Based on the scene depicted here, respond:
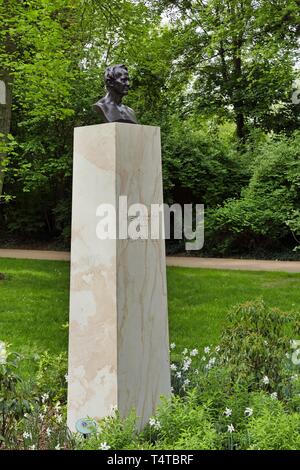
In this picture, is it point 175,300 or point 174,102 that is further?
point 174,102

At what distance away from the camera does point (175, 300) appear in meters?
9.34

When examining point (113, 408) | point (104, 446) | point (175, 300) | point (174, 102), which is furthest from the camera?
point (174, 102)

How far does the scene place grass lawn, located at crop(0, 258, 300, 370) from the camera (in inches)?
278

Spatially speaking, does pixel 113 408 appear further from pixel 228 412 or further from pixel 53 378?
pixel 53 378

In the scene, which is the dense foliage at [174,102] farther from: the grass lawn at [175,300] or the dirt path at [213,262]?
the grass lawn at [175,300]

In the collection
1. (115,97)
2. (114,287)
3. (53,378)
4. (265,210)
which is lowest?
(53,378)

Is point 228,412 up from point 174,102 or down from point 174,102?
down

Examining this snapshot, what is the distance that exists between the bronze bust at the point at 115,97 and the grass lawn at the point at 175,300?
230 cm

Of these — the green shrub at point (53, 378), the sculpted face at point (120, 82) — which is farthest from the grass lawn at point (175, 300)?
the sculpted face at point (120, 82)

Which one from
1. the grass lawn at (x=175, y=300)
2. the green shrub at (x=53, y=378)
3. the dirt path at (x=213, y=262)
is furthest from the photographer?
the dirt path at (x=213, y=262)

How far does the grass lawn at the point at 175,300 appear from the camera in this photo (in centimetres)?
707

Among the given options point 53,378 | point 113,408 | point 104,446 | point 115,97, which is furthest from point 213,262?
point 104,446

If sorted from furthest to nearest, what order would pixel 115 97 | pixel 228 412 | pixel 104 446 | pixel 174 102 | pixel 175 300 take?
pixel 174 102 < pixel 175 300 < pixel 115 97 < pixel 228 412 < pixel 104 446

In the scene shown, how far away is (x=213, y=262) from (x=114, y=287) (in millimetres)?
10802
